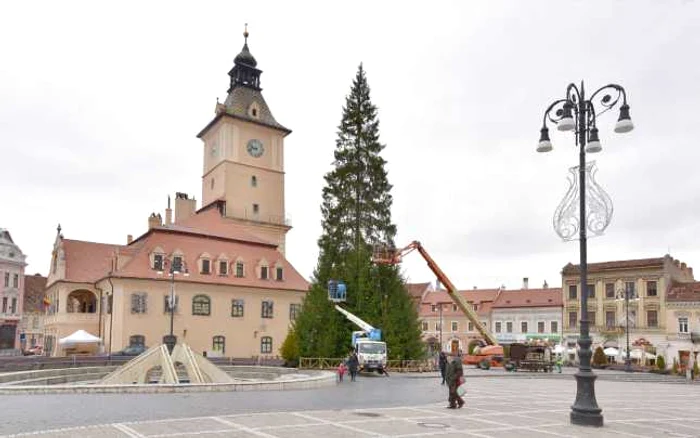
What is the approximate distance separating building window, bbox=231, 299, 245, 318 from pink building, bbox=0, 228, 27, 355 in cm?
3515

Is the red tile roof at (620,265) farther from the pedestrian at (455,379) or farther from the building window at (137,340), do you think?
the pedestrian at (455,379)

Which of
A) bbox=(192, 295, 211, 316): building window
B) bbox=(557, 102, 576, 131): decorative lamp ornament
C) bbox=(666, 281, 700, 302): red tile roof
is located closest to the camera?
bbox=(557, 102, 576, 131): decorative lamp ornament

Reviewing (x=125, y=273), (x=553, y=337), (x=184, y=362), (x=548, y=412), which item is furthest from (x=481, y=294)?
(x=548, y=412)

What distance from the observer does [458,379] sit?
1714 cm

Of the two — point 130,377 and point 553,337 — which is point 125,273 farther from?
point 553,337

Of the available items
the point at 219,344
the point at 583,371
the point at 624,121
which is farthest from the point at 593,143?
the point at 219,344

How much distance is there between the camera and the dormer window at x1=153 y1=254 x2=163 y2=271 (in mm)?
48688

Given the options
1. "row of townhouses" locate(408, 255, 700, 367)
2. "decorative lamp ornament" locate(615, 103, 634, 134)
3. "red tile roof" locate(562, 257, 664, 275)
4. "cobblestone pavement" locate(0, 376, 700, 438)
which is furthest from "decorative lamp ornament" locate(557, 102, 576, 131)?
"red tile roof" locate(562, 257, 664, 275)

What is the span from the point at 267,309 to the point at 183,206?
18.2 meters

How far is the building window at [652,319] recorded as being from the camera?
61.7m

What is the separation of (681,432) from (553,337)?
61.3m

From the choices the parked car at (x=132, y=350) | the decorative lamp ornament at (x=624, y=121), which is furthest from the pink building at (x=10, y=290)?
the decorative lamp ornament at (x=624, y=121)

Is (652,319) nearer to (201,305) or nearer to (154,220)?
(201,305)

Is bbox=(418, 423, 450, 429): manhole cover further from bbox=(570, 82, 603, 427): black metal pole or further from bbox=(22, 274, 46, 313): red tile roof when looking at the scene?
bbox=(22, 274, 46, 313): red tile roof
